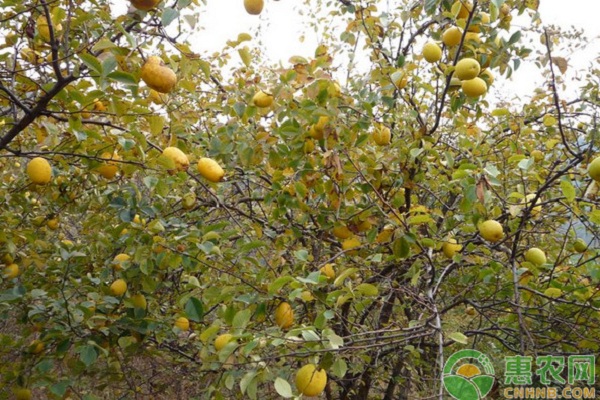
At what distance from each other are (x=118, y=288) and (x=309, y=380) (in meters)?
1.08

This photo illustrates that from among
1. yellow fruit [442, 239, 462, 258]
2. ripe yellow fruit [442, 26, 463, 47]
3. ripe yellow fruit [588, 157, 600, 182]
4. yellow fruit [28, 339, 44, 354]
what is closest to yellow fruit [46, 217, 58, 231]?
yellow fruit [28, 339, 44, 354]

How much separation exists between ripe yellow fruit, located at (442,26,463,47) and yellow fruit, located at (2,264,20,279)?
2.06 metres

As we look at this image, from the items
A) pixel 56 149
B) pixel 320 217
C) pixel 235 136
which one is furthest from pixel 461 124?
pixel 56 149

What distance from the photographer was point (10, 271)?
86.0 inches

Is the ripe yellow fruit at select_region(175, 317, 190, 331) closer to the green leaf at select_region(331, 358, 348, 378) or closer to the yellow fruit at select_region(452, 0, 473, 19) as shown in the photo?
the green leaf at select_region(331, 358, 348, 378)

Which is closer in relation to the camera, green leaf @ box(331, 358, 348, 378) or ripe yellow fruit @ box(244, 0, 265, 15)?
green leaf @ box(331, 358, 348, 378)

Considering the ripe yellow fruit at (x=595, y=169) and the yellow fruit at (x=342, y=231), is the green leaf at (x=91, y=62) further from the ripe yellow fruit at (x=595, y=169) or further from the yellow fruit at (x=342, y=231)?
the ripe yellow fruit at (x=595, y=169)

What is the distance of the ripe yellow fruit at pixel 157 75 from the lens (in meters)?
1.30

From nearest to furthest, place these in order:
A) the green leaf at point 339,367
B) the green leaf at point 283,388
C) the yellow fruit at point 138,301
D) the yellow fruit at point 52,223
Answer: the green leaf at point 283,388
the green leaf at point 339,367
the yellow fruit at point 138,301
the yellow fruit at point 52,223

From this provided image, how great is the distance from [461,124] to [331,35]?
165 centimetres

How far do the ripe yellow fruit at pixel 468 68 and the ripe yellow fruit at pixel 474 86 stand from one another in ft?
0.07

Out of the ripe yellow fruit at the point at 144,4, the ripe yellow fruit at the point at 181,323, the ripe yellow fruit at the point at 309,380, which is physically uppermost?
the ripe yellow fruit at the point at 144,4

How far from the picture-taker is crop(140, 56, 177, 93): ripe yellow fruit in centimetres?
130

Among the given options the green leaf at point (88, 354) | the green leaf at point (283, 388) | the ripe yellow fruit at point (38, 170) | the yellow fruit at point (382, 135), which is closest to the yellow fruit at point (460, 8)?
the yellow fruit at point (382, 135)
